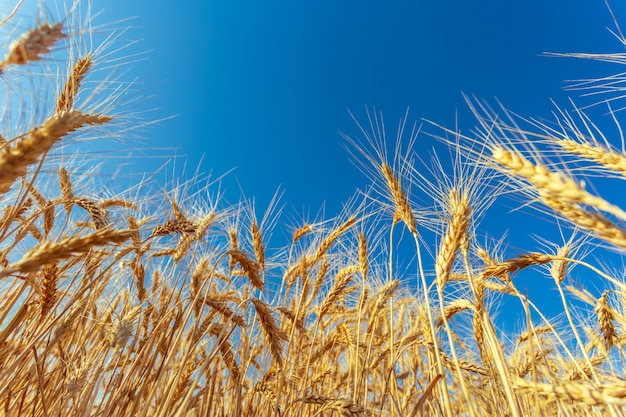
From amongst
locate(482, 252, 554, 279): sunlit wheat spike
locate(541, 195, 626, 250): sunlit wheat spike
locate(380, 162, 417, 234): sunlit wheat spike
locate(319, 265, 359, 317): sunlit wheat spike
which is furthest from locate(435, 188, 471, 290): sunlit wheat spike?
locate(319, 265, 359, 317): sunlit wheat spike

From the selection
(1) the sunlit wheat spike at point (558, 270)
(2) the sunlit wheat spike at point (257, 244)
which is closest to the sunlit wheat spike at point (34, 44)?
(2) the sunlit wheat spike at point (257, 244)

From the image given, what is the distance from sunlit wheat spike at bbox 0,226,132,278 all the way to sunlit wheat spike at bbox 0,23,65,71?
2.06 ft

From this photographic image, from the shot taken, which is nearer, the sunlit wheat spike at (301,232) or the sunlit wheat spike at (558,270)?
the sunlit wheat spike at (558,270)

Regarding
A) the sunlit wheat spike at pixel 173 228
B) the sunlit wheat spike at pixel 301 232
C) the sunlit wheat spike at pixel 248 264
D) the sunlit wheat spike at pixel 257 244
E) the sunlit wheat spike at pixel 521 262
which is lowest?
the sunlit wheat spike at pixel 521 262

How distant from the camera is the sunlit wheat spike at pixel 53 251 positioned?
2.54ft

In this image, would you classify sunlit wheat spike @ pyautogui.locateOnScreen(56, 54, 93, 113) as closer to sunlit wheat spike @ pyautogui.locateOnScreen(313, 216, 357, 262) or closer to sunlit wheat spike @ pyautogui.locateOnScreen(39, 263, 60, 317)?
sunlit wheat spike @ pyautogui.locateOnScreen(39, 263, 60, 317)

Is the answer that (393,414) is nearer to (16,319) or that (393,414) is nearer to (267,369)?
(267,369)

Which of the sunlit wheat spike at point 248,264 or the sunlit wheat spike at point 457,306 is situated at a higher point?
the sunlit wheat spike at point 248,264

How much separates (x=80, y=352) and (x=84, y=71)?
170 centimetres

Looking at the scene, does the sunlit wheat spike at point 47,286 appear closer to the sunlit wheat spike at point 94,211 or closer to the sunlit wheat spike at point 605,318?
the sunlit wheat spike at point 94,211

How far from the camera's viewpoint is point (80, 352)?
87.9 inches

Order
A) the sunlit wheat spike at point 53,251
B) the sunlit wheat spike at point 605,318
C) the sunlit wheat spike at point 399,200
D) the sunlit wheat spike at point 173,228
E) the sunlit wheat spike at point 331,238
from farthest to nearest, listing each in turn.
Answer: the sunlit wheat spike at point 331,238, the sunlit wheat spike at point 605,318, the sunlit wheat spike at point 173,228, the sunlit wheat spike at point 399,200, the sunlit wheat spike at point 53,251

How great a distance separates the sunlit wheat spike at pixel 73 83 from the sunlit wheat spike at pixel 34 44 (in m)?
0.50

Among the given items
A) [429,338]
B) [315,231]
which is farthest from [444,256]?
[315,231]
